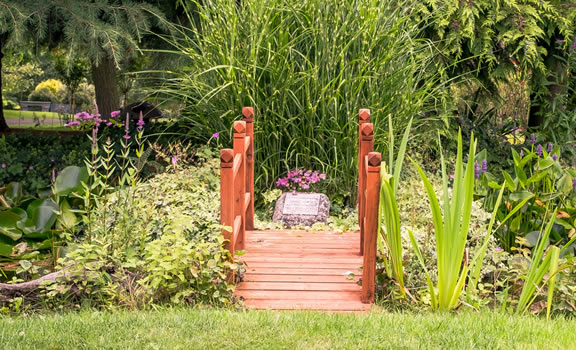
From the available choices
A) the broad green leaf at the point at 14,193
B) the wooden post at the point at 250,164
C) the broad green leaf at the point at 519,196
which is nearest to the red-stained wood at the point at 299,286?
the broad green leaf at the point at 519,196

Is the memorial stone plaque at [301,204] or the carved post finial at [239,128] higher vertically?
the carved post finial at [239,128]

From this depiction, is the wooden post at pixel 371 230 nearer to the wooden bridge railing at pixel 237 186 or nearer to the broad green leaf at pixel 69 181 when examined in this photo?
the wooden bridge railing at pixel 237 186

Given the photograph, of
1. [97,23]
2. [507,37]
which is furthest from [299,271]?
[507,37]

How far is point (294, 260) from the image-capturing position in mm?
4309

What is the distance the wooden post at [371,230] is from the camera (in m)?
3.52

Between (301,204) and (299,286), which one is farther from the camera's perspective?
(301,204)

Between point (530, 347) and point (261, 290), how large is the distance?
152cm

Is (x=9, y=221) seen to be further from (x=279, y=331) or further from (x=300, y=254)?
(x=279, y=331)

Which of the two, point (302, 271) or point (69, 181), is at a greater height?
point (69, 181)

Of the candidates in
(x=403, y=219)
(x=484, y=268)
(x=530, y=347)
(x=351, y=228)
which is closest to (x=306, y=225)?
(x=351, y=228)

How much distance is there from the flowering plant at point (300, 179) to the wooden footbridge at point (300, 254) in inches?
20.3

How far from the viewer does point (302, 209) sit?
536cm

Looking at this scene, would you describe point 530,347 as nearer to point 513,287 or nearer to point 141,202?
point 513,287

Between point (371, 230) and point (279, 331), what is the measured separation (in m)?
0.86
